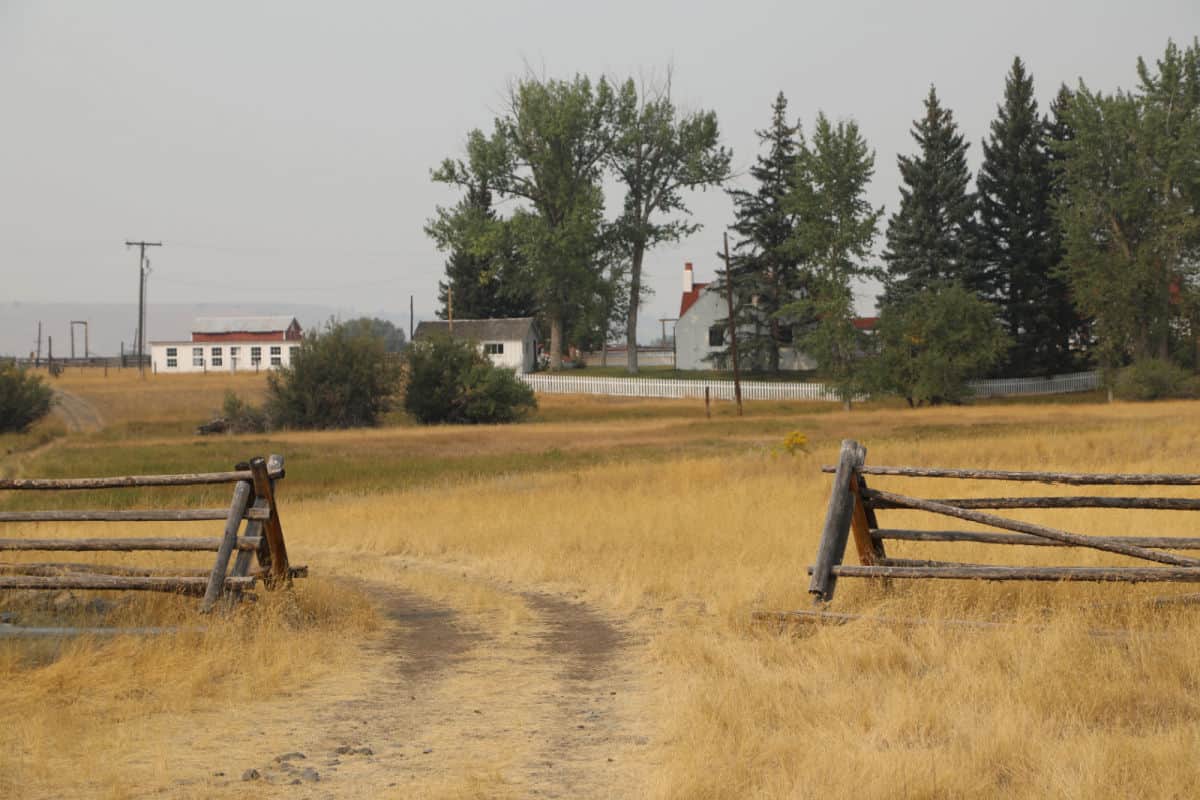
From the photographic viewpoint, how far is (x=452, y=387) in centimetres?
5841

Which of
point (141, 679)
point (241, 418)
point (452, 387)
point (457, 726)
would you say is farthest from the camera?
point (452, 387)

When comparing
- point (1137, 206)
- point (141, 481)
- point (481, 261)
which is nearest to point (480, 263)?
point (481, 261)

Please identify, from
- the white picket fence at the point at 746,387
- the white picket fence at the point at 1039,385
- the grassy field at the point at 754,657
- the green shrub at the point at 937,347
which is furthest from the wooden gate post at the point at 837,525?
the white picket fence at the point at 1039,385

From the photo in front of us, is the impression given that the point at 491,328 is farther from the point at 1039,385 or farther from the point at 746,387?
the point at 1039,385

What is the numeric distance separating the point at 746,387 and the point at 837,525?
2618 inches

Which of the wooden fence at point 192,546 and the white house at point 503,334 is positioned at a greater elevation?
the white house at point 503,334

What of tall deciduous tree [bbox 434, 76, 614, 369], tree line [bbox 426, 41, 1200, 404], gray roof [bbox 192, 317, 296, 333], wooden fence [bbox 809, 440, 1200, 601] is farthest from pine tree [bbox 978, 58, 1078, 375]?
gray roof [bbox 192, 317, 296, 333]

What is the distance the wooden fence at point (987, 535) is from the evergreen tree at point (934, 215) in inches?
2439

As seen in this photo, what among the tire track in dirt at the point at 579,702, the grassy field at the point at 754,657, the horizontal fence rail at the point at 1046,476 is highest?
the horizontal fence rail at the point at 1046,476

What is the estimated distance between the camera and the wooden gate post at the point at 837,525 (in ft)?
36.4

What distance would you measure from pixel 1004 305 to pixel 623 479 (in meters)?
52.7

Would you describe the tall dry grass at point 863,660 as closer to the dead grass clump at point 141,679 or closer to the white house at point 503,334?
the dead grass clump at point 141,679

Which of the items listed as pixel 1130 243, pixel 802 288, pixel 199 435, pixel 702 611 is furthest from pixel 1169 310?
pixel 702 611

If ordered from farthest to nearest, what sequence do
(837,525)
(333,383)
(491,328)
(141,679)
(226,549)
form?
(491,328) → (333,383) → (226,549) → (837,525) → (141,679)
